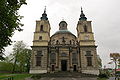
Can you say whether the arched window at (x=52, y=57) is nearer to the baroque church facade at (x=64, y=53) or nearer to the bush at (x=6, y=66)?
the baroque church facade at (x=64, y=53)

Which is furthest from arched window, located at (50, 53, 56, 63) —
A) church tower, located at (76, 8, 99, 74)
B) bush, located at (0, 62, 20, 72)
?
bush, located at (0, 62, 20, 72)

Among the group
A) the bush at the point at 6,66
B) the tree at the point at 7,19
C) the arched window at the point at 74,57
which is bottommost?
the bush at the point at 6,66

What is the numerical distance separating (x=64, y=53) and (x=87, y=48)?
6.94 m

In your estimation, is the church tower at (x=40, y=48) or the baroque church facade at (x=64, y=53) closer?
the church tower at (x=40, y=48)

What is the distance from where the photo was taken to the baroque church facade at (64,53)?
114 ft

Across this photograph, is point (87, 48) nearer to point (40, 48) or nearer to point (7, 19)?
point (40, 48)

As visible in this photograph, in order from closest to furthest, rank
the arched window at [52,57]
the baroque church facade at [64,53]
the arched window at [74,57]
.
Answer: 1. the baroque church facade at [64,53]
2. the arched window at [52,57]
3. the arched window at [74,57]

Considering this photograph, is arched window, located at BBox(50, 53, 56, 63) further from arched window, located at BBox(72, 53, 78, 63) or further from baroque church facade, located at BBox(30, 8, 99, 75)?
arched window, located at BBox(72, 53, 78, 63)

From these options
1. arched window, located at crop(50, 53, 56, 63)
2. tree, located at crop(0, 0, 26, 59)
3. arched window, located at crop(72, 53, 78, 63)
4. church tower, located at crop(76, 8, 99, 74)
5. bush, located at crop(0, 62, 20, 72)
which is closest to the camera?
tree, located at crop(0, 0, 26, 59)

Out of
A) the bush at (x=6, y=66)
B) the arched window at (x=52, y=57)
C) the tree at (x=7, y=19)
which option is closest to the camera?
the tree at (x=7, y=19)

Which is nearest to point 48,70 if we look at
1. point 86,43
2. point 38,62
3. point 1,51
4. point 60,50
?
point 38,62

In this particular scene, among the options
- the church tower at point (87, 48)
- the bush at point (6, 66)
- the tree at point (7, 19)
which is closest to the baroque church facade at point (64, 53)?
the church tower at point (87, 48)

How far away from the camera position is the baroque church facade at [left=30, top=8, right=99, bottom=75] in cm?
3488

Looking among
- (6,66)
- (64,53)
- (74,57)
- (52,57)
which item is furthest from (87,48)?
(6,66)
